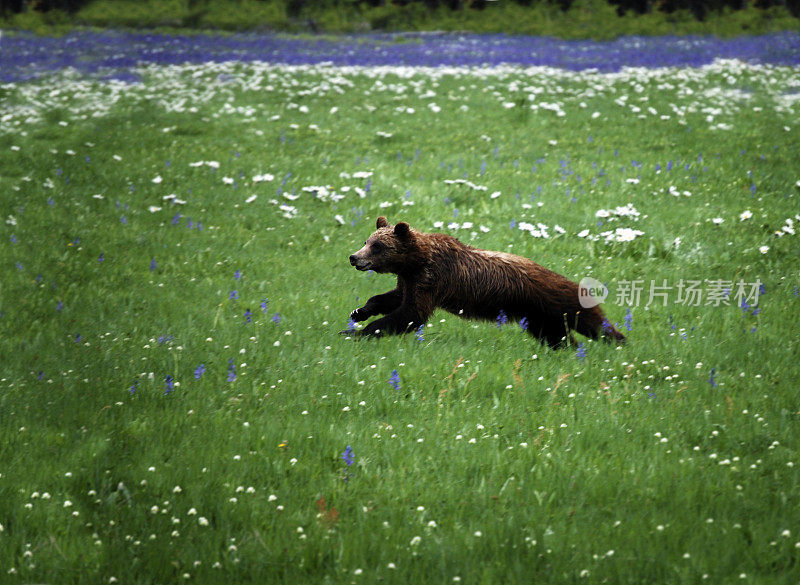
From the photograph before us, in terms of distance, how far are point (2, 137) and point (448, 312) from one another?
14224 mm

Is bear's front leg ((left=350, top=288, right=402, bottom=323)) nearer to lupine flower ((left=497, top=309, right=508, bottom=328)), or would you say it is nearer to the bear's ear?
the bear's ear

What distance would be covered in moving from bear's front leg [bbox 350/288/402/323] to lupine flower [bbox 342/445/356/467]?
2.52 metres

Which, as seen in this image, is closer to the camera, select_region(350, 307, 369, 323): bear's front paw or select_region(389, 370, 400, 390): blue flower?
select_region(389, 370, 400, 390): blue flower

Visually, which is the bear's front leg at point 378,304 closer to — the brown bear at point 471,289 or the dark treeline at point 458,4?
the brown bear at point 471,289

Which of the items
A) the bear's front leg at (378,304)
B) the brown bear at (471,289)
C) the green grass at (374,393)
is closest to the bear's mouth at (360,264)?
the brown bear at (471,289)

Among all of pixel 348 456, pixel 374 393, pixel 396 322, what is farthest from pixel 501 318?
pixel 348 456

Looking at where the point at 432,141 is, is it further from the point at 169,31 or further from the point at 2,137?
the point at 169,31

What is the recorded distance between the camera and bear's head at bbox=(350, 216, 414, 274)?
24.3 feet

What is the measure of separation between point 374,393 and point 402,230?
181 cm

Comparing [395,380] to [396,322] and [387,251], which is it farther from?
[387,251]

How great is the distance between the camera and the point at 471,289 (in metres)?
7.61

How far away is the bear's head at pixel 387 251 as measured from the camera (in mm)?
7395


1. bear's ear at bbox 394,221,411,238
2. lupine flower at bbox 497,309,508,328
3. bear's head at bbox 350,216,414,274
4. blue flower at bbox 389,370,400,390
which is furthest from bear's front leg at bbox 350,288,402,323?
blue flower at bbox 389,370,400,390

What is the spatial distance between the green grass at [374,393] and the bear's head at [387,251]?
0.77 m
